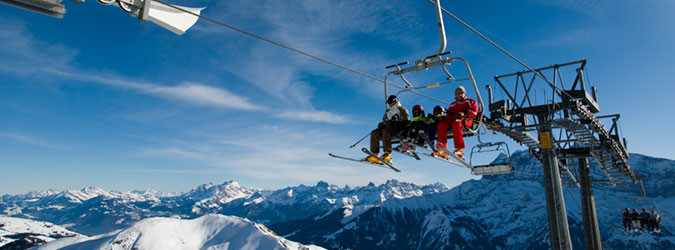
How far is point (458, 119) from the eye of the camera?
12.1m

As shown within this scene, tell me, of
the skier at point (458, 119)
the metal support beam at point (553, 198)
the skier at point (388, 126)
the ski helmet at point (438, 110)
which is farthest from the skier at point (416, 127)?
the metal support beam at point (553, 198)

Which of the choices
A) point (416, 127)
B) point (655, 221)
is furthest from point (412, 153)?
point (655, 221)

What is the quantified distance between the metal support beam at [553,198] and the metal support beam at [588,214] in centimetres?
1153

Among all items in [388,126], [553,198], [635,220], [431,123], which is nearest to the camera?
[431,123]

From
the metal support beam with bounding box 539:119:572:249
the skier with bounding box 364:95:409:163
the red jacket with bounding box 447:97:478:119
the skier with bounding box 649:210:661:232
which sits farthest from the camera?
the skier with bounding box 649:210:661:232

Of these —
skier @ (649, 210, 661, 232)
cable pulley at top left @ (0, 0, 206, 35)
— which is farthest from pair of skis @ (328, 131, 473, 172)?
skier @ (649, 210, 661, 232)

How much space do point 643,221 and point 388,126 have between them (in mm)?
34255

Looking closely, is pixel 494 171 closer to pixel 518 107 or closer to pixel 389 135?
pixel 389 135

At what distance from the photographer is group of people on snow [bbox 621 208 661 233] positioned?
33.2 m

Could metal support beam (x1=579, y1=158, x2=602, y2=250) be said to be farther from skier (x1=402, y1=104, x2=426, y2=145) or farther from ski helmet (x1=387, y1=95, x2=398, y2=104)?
ski helmet (x1=387, y1=95, x2=398, y2=104)

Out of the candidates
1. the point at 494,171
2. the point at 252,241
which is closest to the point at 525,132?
the point at 494,171

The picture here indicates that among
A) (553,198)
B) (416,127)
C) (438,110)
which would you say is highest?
(438,110)

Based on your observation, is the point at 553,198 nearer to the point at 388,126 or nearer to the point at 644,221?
the point at 388,126

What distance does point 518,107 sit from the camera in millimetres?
20719
